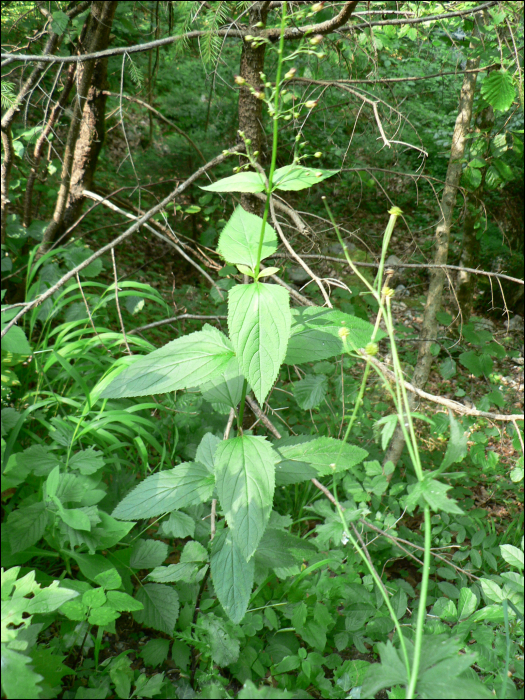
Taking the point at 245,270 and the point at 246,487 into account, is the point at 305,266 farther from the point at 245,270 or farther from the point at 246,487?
the point at 246,487

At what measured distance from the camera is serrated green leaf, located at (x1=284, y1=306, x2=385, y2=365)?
45.1 inches

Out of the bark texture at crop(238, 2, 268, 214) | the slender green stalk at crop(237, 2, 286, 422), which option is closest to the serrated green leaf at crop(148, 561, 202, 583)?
the slender green stalk at crop(237, 2, 286, 422)

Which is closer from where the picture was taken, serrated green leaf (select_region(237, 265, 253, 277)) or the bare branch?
serrated green leaf (select_region(237, 265, 253, 277))

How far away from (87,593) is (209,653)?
0.43m

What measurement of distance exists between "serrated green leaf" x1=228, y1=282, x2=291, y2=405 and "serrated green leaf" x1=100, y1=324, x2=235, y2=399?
0.41 feet

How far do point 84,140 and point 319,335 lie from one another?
2594 millimetres

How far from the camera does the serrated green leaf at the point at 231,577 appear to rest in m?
1.08

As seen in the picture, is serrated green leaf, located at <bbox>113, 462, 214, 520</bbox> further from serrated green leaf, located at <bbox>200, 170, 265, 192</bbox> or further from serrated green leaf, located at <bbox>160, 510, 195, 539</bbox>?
serrated green leaf, located at <bbox>200, 170, 265, 192</bbox>

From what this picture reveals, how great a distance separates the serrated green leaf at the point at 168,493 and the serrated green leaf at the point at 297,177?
79 cm

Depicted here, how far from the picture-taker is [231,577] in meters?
1.12

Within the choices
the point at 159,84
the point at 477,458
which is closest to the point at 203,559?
the point at 477,458

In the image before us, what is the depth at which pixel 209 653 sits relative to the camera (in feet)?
4.51

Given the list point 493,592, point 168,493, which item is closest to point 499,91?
point 493,592

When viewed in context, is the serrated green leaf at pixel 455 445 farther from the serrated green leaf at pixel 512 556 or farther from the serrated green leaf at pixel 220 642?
the serrated green leaf at pixel 220 642
